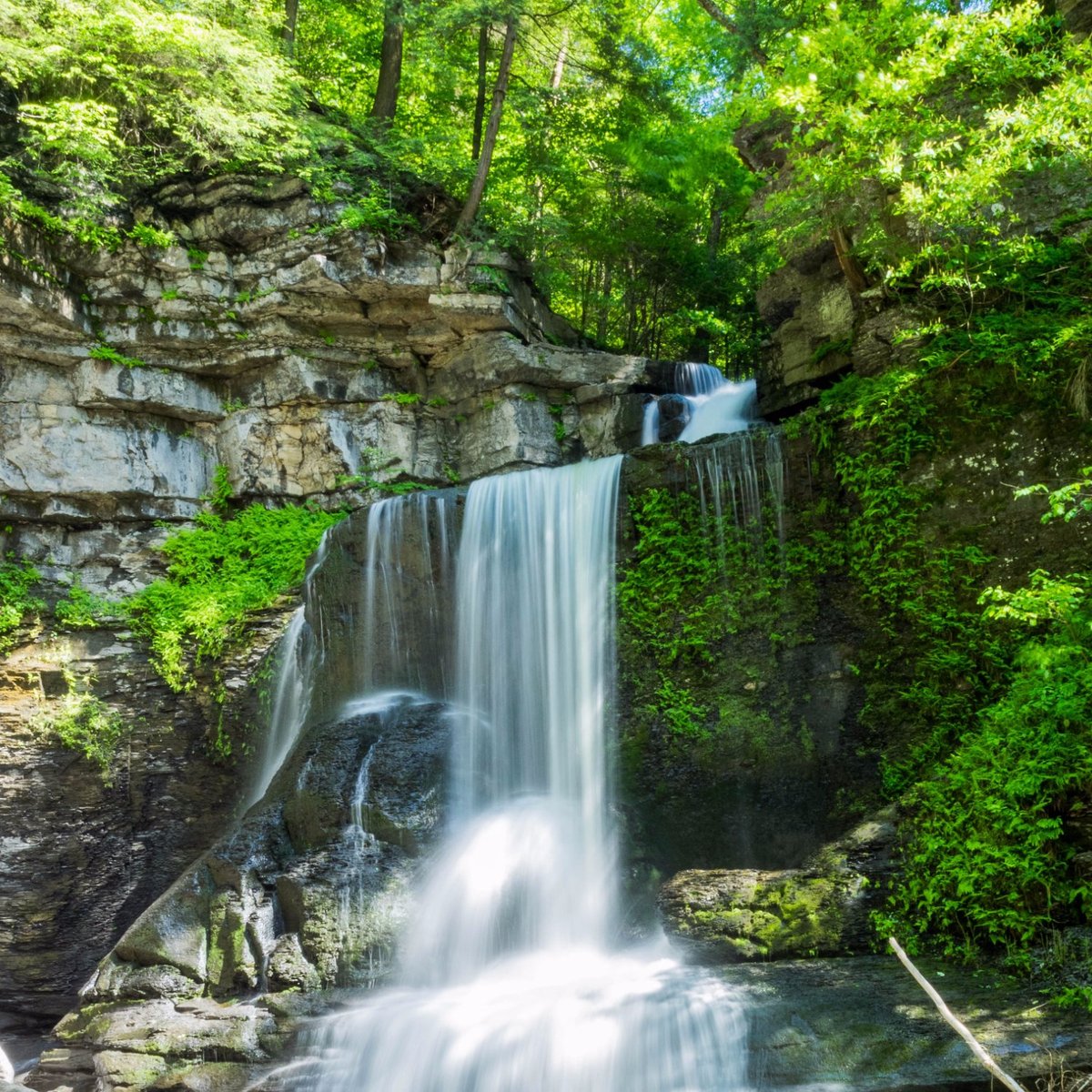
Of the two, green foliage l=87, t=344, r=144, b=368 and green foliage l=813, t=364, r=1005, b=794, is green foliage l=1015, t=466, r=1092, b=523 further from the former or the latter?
green foliage l=87, t=344, r=144, b=368

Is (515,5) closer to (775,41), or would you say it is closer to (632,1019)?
(775,41)

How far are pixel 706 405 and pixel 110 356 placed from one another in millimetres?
8938

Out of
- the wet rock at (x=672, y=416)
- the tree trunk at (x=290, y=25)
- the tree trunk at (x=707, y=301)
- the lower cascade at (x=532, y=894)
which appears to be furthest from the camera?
the tree trunk at (x=707, y=301)

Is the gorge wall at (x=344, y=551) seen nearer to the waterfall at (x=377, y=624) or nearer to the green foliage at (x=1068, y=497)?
the green foliage at (x=1068, y=497)

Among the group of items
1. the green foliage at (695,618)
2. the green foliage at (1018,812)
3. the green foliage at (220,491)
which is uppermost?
the green foliage at (220,491)

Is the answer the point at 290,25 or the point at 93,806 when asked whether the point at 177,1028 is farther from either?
the point at 290,25

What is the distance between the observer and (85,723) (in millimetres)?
11859

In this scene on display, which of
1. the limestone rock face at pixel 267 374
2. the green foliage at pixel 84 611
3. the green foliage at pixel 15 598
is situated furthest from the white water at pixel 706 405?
the green foliage at pixel 15 598

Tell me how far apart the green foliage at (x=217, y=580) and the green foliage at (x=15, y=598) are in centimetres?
135

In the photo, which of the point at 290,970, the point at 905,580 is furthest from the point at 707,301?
the point at 290,970

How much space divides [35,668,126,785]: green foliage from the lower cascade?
501 cm

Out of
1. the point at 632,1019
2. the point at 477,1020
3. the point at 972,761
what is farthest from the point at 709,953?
the point at 972,761

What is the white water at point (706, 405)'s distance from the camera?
501 inches

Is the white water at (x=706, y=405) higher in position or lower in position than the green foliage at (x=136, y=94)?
lower
